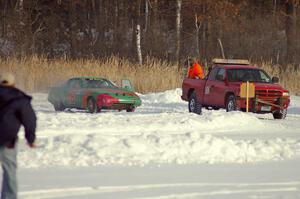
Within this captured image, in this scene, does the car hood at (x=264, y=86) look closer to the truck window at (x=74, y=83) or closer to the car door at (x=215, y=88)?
the car door at (x=215, y=88)

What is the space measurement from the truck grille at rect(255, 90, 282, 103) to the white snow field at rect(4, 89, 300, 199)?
4631 millimetres

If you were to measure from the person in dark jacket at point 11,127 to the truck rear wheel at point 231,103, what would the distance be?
14964 millimetres

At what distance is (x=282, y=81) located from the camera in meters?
36.4

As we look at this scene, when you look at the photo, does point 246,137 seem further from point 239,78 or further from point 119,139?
point 239,78

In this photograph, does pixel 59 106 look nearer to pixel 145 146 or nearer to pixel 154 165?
pixel 145 146

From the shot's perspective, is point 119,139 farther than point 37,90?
No

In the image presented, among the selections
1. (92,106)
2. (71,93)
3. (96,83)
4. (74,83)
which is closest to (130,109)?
(92,106)

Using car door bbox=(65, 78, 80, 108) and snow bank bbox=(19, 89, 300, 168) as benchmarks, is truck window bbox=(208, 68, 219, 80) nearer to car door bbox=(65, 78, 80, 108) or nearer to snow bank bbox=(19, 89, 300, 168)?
car door bbox=(65, 78, 80, 108)

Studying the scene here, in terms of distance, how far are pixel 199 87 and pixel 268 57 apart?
95.0ft

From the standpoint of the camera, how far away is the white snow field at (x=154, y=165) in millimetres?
10992

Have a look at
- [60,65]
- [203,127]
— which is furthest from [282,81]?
[203,127]

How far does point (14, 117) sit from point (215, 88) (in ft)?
52.3

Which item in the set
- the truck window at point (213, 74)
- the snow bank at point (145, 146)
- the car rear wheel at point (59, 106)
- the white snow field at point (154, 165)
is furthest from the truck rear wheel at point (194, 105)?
the white snow field at point (154, 165)

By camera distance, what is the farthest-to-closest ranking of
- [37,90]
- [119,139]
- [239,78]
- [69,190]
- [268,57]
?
[268,57] < [37,90] < [239,78] < [119,139] < [69,190]
